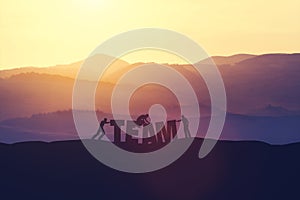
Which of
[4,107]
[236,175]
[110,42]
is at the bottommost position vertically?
[236,175]

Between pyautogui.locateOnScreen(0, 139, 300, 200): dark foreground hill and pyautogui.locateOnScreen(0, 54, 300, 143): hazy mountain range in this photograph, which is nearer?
pyautogui.locateOnScreen(0, 139, 300, 200): dark foreground hill

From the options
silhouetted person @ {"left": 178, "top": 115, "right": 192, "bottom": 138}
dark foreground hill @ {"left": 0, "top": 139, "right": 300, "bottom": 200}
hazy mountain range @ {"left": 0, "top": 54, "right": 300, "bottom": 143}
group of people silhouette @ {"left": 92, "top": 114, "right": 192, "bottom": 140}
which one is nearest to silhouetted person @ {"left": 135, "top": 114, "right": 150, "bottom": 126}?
group of people silhouette @ {"left": 92, "top": 114, "right": 192, "bottom": 140}

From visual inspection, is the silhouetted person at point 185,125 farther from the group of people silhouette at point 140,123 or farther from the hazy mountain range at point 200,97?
the hazy mountain range at point 200,97

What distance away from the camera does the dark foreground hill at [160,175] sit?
9922 mm

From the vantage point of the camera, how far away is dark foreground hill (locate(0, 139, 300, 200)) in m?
9.92

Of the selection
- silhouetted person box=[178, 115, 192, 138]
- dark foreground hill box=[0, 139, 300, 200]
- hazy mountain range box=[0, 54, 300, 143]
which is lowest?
dark foreground hill box=[0, 139, 300, 200]

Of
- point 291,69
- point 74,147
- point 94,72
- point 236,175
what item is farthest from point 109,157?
point 291,69

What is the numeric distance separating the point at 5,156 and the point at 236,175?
4282 mm

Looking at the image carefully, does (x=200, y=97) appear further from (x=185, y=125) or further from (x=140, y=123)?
(x=140, y=123)

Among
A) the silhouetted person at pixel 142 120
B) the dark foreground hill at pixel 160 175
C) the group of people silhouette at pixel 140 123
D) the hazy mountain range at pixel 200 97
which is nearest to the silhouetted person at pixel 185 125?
the group of people silhouette at pixel 140 123

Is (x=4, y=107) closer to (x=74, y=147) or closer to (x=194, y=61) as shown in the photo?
(x=74, y=147)

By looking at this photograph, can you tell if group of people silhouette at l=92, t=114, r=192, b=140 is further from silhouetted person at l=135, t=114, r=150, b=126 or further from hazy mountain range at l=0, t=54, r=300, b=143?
hazy mountain range at l=0, t=54, r=300, b=143

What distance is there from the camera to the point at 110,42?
1064cm

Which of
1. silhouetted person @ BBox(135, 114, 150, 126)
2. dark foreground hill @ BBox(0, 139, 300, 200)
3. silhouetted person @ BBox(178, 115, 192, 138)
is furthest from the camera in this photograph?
silhouetted person @ BBox(178, 115, 192, 138)
